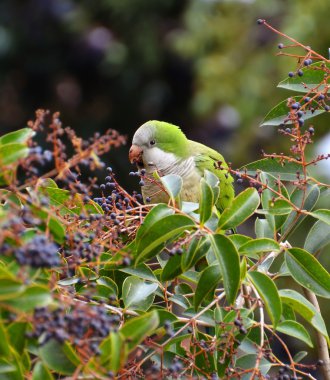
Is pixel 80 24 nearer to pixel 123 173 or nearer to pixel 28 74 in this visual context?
pixel 28 74

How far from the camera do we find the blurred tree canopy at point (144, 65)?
387 cm

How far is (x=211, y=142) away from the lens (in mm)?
4438

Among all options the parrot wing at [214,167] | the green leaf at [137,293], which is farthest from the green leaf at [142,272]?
the parrot wing at [214,167]

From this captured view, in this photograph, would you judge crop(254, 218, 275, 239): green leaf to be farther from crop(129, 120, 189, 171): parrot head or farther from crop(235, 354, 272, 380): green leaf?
crop(129, 120, 189, 171): parrot head

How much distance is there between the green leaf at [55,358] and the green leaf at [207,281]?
23 centimetres

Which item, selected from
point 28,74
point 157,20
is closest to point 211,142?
point 157,20

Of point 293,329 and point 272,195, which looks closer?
point 293,329

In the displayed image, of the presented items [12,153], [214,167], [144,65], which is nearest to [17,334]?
[12,153]

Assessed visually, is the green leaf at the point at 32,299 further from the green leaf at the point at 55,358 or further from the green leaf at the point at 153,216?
the green leaf at the point at 153,216

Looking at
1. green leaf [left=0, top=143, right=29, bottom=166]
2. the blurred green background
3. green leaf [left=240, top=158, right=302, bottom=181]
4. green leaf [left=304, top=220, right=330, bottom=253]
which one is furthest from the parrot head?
the blurred green background

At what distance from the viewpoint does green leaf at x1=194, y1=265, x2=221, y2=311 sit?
972 mm

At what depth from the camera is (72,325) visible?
735 mm

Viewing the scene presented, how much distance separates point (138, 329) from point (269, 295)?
21 centimetres

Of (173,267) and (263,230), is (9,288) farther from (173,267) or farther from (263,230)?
(263,230)
